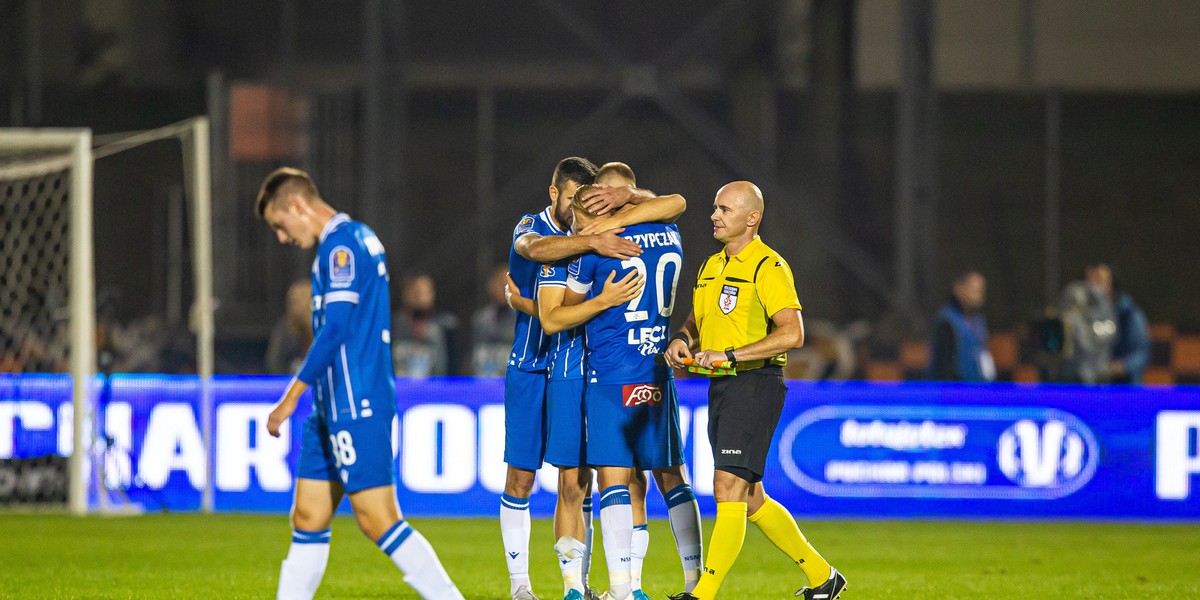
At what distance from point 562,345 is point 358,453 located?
4.80 feet

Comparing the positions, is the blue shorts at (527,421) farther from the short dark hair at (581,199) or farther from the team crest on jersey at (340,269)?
the team crest on jersey at (340,269)

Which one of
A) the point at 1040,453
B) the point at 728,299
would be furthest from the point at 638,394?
the point at 1040,453

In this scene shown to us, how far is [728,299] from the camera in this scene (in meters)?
6.57

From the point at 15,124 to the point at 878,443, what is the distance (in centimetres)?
1114

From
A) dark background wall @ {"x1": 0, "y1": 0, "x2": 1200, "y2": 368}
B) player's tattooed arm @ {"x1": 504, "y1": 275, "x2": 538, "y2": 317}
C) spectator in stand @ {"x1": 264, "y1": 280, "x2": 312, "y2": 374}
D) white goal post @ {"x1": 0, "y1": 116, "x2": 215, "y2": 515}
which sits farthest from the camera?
dark background wall @ {"x1": 0, "y1": 0, "x2": 1200, "y2": 368}

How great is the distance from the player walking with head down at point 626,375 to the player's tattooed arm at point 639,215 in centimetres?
4

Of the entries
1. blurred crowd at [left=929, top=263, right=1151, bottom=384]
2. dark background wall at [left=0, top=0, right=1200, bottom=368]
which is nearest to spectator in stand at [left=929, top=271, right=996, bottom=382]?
blurred crowd at [left=929, top=263, right=1151, bottom=384]

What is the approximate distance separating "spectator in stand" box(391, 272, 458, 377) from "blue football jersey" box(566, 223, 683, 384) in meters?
6.95

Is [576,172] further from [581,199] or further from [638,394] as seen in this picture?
[638,394]

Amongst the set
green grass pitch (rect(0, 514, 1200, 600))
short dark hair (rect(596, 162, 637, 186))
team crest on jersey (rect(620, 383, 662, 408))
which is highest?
short dark hair (rect(596, 162, 637, 186))

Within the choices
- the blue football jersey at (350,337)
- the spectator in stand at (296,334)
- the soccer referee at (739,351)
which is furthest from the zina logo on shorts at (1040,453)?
the blue football jersey at (350,337)

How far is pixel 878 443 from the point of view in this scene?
1232 centimetres

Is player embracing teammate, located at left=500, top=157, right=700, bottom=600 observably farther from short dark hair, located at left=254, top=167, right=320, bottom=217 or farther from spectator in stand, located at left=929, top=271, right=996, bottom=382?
spectator in stand, located at left=929, top=271, right=996, bottom=382

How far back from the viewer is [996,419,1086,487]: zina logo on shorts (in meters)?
12.3
